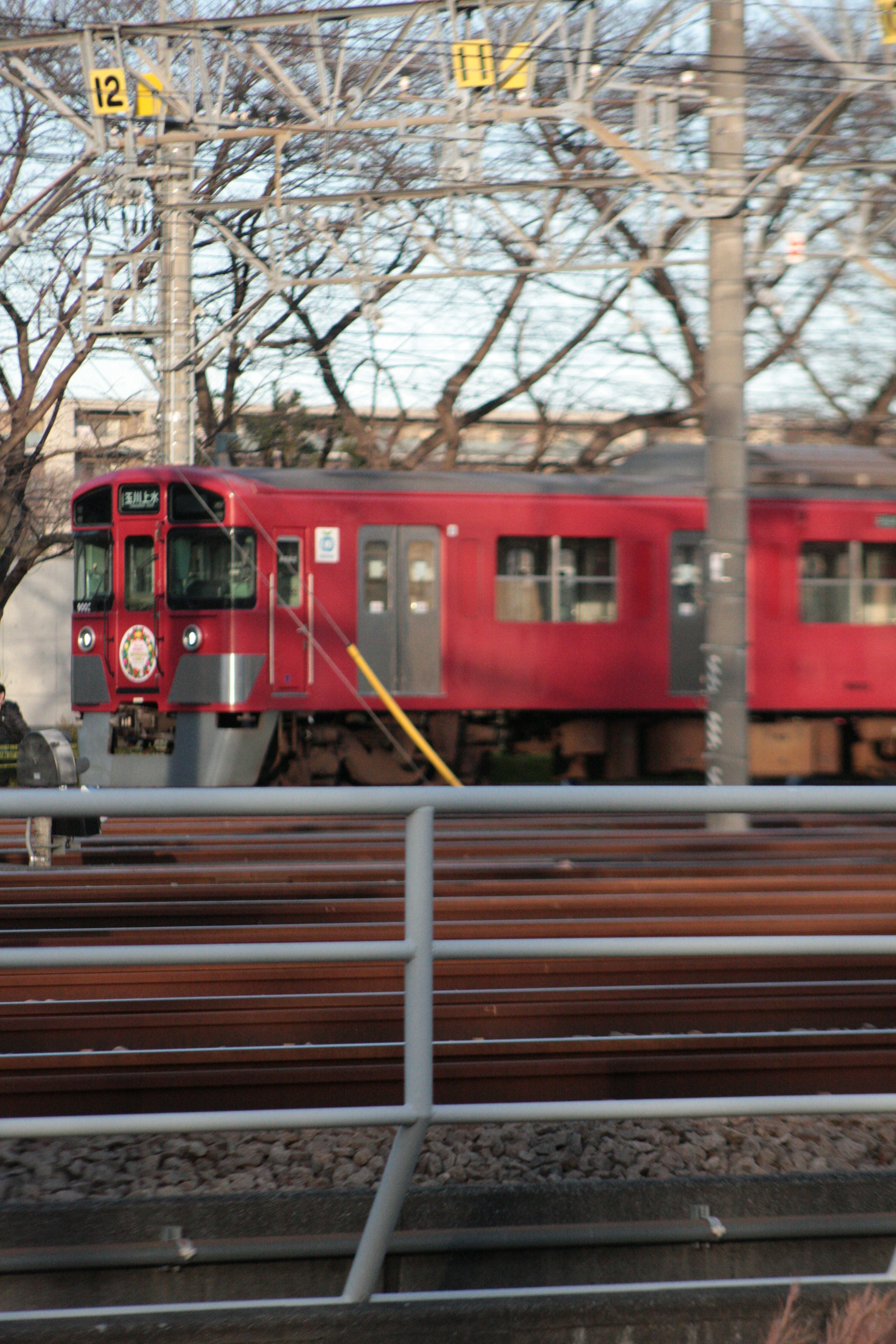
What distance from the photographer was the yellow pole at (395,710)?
13594 mm

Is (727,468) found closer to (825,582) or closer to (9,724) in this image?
(825,582)

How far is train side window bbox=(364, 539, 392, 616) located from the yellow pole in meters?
0.51

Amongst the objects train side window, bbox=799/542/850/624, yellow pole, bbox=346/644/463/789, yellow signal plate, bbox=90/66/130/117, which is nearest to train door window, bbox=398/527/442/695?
yellow pole, bbox=346/644/463/789

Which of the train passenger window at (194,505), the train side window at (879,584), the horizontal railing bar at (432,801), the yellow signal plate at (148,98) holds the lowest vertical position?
the horizontal railing bar at (432,801)

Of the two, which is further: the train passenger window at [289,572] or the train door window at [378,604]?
the train door window at [378,604]

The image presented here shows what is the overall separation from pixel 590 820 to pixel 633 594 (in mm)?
9637

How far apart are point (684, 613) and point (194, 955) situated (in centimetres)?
1238

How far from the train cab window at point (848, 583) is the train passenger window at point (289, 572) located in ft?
18.5

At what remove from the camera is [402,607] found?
14.1 metres

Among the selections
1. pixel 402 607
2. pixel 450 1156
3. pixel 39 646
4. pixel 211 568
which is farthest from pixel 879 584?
pixel 39 646

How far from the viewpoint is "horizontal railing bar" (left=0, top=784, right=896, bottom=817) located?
2678 mm

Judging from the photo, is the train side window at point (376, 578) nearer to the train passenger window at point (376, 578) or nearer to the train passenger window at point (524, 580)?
the train passenger window at point (376, 578)

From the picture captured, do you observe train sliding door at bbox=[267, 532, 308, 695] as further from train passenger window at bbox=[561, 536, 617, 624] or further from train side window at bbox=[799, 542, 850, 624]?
train side window at bbox=[799, 542, 850, 624]

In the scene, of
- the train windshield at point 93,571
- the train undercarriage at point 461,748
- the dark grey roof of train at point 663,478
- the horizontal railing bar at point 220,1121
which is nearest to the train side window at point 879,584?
the dark grey roof of train at point 663,478
